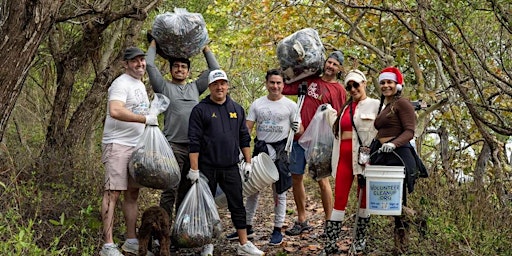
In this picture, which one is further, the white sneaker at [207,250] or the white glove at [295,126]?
the white glove at [295,126]

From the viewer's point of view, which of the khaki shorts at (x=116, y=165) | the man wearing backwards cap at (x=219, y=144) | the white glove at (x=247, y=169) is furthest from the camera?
the white glove at (x=247, y=169)

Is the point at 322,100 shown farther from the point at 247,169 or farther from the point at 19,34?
the point at 19,34

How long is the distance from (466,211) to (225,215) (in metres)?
4.12

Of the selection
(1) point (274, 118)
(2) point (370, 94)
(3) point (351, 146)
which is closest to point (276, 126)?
(1) point (274, 118)

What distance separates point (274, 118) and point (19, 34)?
109 inches

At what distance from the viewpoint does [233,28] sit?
46.8 feet

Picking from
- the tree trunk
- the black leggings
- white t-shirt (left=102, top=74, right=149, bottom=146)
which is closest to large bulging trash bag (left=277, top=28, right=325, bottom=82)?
the black leggings

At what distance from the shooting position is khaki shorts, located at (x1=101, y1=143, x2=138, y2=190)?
17.4ft

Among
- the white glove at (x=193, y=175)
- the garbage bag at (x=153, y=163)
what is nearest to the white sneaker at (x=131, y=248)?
the garbage bag at (x=153, y=163)

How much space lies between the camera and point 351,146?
5.55 m

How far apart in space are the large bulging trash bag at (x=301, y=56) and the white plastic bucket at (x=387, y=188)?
1832mm

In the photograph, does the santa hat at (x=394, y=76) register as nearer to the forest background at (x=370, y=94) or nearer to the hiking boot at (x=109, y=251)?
the forest background at (x=370, y=94)

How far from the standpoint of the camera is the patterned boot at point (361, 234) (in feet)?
18.5

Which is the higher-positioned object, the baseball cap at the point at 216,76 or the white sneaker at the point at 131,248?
the baseball cap at the point at 216,76
